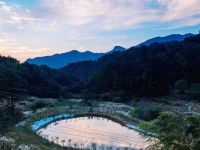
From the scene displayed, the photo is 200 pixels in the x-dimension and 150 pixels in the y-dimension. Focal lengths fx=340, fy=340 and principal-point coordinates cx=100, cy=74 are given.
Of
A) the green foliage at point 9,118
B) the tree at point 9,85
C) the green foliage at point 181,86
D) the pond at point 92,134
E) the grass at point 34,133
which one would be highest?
the tree at point 9,85

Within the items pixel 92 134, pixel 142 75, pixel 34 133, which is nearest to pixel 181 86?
pixel 142 75

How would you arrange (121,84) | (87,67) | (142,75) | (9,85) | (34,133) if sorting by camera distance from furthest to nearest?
1. (87,67)
2. (121,84)
3. (142,75)
4. (9,85)
5. (34,133)

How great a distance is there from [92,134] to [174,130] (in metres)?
18.1

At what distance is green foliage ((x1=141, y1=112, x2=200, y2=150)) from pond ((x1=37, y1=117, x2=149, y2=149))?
41.3ft

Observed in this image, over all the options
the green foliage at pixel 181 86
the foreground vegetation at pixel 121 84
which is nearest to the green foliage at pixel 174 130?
the foreground vegetation at pixel 121 84

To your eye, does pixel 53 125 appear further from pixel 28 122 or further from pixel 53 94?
pixel 53 94

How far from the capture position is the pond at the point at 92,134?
22.2m

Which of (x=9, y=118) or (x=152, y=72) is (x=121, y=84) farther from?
Result: (x=9, y=118)

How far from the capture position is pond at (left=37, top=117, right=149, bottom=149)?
875 inches

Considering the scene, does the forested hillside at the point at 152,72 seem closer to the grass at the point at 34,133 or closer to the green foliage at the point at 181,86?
the green foliage at the point at 181,86

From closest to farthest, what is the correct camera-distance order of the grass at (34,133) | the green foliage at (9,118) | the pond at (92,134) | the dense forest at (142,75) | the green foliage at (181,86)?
the grass at (34,133), the pond at (92,134), the green foliage at (9,118), the green foliage at (181,86), the dense forest at (142,75)

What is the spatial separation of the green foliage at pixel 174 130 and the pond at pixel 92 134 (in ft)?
41.3

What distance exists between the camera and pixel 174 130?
8.30 m

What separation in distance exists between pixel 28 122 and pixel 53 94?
36.1m
